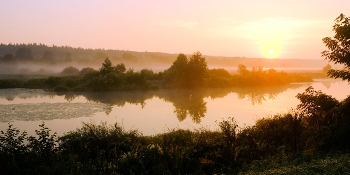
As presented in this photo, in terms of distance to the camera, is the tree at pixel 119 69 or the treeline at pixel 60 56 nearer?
the tree at pixel 119 69

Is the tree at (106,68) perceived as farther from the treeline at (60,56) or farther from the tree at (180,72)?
the treeline at (60,56)

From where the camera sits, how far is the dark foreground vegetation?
9.73 metres

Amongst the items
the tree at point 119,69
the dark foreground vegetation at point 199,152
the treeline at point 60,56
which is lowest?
the dark foreground vegetation at point 199,152

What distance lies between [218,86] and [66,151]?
46354 mm

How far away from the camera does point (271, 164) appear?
9.85 metres

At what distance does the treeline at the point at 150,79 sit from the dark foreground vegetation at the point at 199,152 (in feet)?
115

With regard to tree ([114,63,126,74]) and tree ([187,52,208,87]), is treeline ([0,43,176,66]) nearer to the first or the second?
tree ([114,63,126,74])

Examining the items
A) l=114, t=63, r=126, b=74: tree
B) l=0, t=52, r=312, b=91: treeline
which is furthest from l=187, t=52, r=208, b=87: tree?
l=114, t=63, r=126, b=74: tree

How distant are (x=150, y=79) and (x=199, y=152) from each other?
4480 cm

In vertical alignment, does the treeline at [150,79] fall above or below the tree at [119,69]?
below

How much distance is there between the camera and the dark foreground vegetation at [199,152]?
973cm

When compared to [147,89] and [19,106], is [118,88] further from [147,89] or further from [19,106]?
[19,106]

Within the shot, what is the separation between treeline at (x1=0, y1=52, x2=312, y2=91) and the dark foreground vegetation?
3494 cm

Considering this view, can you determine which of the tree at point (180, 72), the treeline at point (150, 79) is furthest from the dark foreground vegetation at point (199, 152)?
the tree at point (180, 72)
